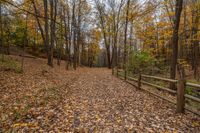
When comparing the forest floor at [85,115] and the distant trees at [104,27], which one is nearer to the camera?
the forest floor at [85,115]

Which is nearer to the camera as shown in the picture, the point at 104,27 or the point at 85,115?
the point at 85,115

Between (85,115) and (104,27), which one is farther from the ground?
(104,27)

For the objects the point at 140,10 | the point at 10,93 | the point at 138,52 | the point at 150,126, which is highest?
the point at 140,10

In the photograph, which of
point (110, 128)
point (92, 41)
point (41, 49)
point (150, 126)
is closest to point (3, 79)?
point (110, 128)

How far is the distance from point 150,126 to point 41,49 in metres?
28.6

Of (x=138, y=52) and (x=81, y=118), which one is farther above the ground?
(x=138, y=52)

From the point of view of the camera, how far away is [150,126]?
Answer: 4.23m

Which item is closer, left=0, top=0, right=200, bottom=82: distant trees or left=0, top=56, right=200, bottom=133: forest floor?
left=0, top=56, right=200, bottom=133: forest floor

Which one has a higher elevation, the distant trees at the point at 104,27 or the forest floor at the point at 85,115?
the distant trees at the point at 104,27

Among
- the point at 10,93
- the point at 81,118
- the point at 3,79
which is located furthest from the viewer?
the point at 3,79

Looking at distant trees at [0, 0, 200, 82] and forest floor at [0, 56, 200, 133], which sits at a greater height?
distant trees at [0, 0, 200, 82]

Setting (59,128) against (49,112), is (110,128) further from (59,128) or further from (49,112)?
(49,112)

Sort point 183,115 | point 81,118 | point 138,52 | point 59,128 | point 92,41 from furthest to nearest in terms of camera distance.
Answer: point 92,41, point 138,52, point 183,115, point 81,118, point 59,128

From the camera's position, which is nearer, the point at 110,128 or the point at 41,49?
the point at 110,128
